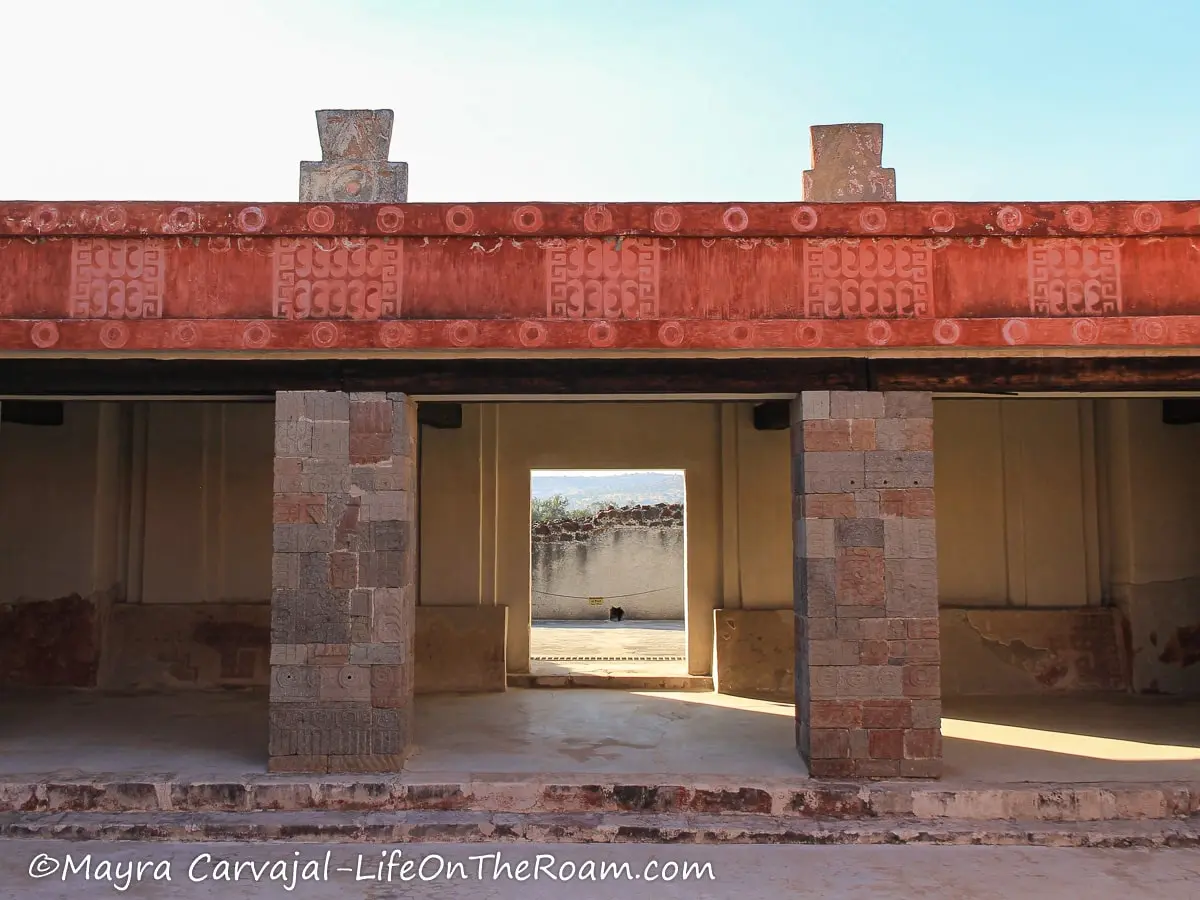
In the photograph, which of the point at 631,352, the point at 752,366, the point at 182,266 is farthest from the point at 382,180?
the point at 752,366

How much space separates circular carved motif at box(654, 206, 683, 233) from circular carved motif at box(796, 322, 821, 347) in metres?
0.91

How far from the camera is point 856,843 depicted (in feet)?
15.6

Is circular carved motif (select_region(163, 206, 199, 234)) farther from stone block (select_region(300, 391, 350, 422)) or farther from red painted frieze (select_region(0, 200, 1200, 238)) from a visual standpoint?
stone block (select_region(300, 391, 350, 422))

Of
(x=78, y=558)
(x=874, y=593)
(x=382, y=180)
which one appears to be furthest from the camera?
(x=78, y=558)

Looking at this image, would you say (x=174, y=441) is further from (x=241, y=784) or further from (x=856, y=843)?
(x=856, y=843)

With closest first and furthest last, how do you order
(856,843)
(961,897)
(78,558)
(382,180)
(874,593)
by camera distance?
(961,897)
(856,843)
(874,593)
(382,180)
(78,558)

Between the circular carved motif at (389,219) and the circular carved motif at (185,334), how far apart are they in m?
1.19

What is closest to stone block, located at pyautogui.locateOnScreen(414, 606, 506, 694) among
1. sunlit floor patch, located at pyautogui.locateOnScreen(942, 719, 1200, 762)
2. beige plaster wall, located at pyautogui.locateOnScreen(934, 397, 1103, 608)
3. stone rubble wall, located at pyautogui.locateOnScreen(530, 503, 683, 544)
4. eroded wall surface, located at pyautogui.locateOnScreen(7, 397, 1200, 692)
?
eroded wall surface, located at pyautogui.locateOnScreen(7, 397, 1200, 692)

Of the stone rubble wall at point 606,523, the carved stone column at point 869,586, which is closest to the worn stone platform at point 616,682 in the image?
the carved stone column at point 869,586

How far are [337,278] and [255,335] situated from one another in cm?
56

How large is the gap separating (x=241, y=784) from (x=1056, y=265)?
5.34 meters

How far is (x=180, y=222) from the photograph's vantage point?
532 centimetres

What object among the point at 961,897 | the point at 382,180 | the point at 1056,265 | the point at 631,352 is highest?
the point at 382,180

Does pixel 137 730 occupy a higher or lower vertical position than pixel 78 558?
lower
